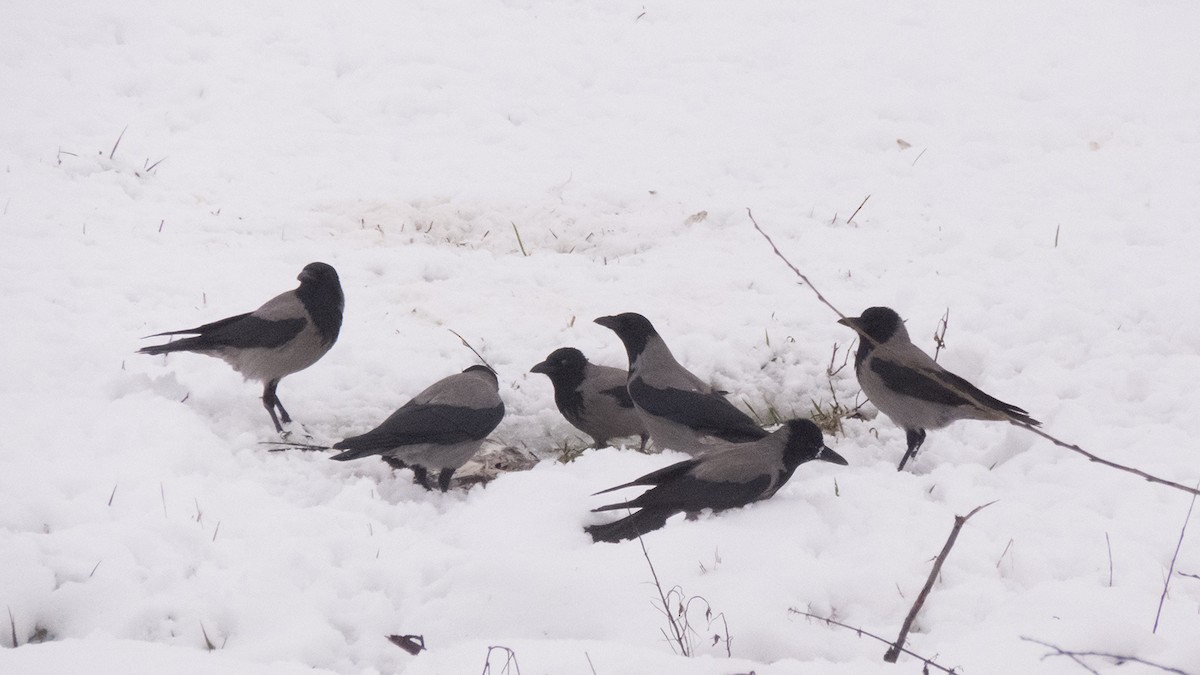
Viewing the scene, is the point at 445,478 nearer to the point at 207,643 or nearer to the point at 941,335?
the point at 207,643

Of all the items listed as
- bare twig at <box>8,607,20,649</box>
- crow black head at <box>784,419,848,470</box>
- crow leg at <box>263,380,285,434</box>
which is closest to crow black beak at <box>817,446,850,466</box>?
crow black head at <box>784,419,848,470</box>

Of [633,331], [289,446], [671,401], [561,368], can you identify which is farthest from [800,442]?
[289,446]

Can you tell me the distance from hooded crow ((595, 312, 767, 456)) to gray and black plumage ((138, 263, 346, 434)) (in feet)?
5.83

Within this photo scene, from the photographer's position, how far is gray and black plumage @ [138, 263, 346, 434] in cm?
579

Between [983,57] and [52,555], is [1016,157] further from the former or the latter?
[52,555]

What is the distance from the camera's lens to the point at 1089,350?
6.34 metres

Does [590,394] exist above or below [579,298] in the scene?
below

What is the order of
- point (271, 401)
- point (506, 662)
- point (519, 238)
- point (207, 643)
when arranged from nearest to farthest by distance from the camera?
point (506, 662) < point (207, 643) < point (271, 401) < point (519, 238)

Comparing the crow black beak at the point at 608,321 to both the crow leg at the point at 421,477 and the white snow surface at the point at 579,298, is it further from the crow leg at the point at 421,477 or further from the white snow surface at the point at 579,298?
the crow leg at the point at 421,477

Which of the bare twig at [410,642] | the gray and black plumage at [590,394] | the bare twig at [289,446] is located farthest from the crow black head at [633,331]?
the bare twig at [410,642]

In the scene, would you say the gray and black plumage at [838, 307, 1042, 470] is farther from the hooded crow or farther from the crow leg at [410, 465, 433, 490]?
the crow leg at [410, 465, 433, 490]

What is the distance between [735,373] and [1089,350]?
7.02 ft

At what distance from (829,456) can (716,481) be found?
746 mm

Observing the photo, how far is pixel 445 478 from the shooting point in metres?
5.50
